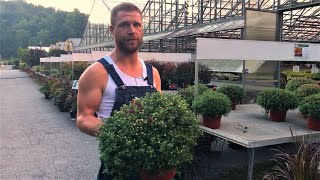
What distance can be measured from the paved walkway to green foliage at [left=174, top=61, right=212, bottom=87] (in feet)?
12.6

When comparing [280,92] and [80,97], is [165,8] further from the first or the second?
[80,97]

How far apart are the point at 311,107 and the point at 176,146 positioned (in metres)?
3.21

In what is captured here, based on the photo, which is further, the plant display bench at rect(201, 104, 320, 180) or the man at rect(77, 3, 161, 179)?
the plant display bench at rect(201, 104, 320, 180)

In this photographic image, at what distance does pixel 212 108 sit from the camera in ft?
13.1

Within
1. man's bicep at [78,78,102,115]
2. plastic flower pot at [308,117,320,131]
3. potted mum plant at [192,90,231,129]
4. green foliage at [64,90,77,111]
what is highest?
man's bicep at [78,78,102,115]

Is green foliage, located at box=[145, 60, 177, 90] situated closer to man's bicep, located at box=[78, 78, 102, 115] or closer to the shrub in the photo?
the shrub

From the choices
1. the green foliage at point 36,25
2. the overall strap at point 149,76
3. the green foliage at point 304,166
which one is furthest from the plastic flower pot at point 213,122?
the green foliage at point 36,25

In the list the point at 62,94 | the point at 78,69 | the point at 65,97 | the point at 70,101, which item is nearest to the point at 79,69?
the point at 78,69

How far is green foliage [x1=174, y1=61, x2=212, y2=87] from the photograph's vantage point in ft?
35.2

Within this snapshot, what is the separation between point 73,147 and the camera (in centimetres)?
607

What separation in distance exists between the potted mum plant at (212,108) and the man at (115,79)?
2486 millimetres

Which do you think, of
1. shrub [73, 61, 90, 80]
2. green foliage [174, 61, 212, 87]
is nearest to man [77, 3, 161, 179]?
green foliage [174, 61, 212, 87]

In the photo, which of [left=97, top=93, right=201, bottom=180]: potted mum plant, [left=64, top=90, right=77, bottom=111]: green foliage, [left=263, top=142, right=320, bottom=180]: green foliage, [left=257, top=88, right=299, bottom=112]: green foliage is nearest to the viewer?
[left=97, top=93, right=201, bottom=180]: potted mum plant

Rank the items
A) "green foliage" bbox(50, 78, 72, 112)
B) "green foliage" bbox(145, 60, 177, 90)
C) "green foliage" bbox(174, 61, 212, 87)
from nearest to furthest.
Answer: "green foliage" bbox(50, 78, 72, 112) → "green foliage" bbox(174, 61, 212, 87) → "green foliage" bbox(145, 60, 177, 90)
